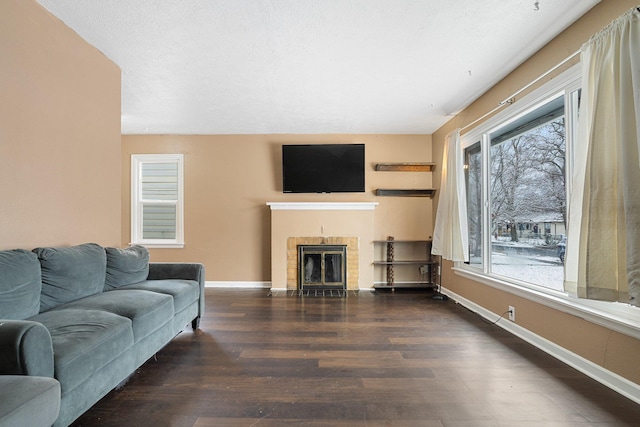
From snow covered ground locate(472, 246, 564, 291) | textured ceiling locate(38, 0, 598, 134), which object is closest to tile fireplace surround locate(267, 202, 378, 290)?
textured ceiling locate(38, 0, 598, 134)

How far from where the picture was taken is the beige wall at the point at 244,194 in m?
5.01

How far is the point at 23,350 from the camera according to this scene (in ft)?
3.91

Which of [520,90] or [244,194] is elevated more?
[520,90]

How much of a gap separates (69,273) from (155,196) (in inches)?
131

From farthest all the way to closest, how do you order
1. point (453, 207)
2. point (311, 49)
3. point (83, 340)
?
point (453, 207) < point (311, 49) < point (83, 340)

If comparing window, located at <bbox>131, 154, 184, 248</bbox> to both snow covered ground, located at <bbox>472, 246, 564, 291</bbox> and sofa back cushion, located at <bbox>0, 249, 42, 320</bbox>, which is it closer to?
sofa back cushion, located at <bbox>0, 249, 42, 320</bbox>

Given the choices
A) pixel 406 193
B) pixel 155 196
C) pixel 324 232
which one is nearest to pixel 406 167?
pixel 406 193

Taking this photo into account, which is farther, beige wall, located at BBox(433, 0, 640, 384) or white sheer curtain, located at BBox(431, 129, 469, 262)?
white sheer curtain, located at BBox(431, 129, 469, 262)

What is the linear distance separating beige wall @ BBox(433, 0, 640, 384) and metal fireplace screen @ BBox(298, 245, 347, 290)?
78.4 inches

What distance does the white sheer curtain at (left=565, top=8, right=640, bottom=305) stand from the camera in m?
1.62

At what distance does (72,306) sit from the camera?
1.92 metres

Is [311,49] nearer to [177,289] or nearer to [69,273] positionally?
[177,289]

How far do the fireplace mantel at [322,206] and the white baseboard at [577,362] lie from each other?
2.27 m

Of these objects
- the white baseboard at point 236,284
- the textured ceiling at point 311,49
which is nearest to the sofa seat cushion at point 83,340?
the textured ceiling at point 311,49
